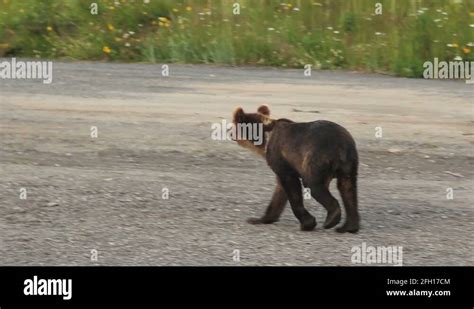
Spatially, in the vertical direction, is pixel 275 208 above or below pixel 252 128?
below

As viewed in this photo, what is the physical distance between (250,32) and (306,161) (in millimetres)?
11476

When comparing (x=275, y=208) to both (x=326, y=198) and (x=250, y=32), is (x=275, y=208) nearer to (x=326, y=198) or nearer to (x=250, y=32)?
(x=326, y=198)

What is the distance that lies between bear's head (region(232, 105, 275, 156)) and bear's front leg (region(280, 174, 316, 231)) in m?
0.34

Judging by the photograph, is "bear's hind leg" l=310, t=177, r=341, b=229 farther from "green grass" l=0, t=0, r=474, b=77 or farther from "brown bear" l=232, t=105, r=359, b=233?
"green grass" l=0, t=0, r=474, b=77

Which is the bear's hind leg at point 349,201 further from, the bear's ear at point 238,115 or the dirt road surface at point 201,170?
the bear's ear at point 238,115

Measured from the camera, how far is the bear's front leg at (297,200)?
8367 millimetres

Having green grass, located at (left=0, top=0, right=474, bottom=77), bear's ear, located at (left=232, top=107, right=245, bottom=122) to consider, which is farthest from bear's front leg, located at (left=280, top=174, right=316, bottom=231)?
green grass, located at (left=0, top=0, right=474, bottom=77)

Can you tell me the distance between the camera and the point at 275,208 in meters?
8.62

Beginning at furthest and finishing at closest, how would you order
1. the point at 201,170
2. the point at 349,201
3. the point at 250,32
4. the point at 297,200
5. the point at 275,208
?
the point at 250,32, the point at 201,170, the point at 275,208, the point at 297,200, the point at 349,201

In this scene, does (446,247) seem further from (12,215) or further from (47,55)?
(47,55)

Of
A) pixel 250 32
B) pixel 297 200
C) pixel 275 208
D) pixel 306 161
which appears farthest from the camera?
pixel 250 32

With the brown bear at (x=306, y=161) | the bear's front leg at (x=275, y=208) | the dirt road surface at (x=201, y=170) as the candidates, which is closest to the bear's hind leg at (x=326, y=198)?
the brown bear at (x=306, y=161)

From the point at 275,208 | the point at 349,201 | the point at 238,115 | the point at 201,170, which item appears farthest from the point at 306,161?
the point at 201,170

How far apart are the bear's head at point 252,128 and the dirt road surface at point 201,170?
584 mm
